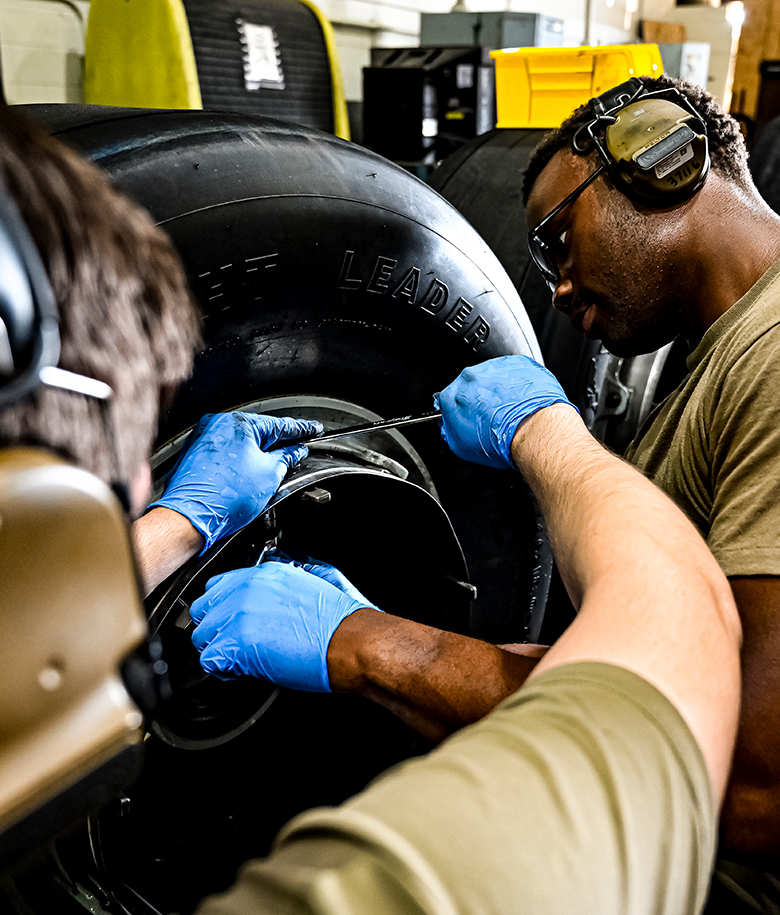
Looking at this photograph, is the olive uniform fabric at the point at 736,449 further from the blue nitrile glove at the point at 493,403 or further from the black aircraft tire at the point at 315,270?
the black aircraft tire at the point at 315,270

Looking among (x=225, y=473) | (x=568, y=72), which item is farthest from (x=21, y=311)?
(x=568, y=72)

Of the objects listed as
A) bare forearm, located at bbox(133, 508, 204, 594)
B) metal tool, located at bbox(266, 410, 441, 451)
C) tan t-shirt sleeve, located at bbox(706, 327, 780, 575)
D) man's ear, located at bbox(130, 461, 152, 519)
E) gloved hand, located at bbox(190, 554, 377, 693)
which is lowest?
gloved hand, located at bbox(190, 554, 377, 693)

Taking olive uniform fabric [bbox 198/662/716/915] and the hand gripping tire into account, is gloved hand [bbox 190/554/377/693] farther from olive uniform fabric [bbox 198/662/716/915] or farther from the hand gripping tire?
olive uniform fabric [bbox 198/662/716/915]

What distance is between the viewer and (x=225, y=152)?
33.8 inches

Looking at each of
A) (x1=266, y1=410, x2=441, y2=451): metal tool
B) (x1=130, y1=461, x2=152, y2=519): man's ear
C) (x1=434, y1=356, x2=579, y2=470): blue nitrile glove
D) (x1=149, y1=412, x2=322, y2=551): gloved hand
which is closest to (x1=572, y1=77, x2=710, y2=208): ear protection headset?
(x1=434, y1=356, x2=579, y2=470): blue nitrile glove

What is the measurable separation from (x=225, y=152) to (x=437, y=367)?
42 cm

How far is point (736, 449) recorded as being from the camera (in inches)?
34.1

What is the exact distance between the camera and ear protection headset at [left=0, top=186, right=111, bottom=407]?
0.37 metres

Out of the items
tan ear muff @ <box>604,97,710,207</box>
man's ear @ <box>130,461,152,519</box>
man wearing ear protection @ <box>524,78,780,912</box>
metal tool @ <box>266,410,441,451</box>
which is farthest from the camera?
tan ear muff @ <box>604,97,710,207</box>

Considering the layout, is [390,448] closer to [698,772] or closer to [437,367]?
[437,367]

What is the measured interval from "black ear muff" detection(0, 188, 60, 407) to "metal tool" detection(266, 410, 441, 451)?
1.95ft

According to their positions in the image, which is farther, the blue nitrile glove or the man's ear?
the blue nitrile glove

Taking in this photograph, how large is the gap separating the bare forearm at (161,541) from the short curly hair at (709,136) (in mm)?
812

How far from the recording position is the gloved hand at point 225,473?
89cm
